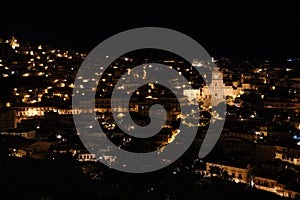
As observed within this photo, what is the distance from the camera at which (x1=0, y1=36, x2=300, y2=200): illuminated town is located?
1127 cm

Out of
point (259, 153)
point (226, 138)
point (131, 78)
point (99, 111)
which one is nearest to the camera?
point (259, 153)

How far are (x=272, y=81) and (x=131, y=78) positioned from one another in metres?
12.1

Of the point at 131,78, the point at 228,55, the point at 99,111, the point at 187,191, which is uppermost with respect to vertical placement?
the point at 228,55

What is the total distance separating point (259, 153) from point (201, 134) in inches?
108

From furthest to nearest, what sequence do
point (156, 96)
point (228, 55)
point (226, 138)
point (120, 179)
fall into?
point (228, 55), point (156, 96), point (226, 138), point (120, 179)

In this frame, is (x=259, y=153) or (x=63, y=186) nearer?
(x=63, y=186)

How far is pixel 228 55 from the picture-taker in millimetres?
71875

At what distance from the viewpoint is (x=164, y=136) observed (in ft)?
60.9

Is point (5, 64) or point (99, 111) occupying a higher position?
point (5, 64)

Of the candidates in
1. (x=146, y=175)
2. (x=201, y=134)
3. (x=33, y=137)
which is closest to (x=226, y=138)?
(x=201, y=134)

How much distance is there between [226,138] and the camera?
18.4 meters

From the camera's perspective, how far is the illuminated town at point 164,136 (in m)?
11.3

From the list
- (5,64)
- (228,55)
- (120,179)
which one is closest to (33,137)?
(120,179)

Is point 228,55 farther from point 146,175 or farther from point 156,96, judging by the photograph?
point 146,175
